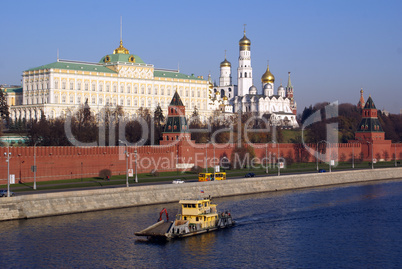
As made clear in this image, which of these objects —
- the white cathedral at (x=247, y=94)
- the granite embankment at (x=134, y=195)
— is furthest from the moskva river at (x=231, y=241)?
the white cathedral at (x=247, y=94)

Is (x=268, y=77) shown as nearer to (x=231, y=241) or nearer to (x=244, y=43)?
(x=244, y=43)

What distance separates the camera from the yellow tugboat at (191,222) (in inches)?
1405

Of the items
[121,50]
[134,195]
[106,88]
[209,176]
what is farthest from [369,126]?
[134,195]

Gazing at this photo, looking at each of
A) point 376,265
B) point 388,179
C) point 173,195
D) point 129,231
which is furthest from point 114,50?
point 376,265

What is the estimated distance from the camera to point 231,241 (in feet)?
118

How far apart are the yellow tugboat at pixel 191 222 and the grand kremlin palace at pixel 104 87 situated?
62.5 m

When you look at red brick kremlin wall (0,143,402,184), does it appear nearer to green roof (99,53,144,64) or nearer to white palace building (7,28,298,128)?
white palace building (7,28,298,128)

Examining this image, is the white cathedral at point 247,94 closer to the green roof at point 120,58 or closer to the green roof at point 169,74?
the green roof at point 169,74

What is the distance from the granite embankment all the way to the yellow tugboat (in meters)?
6.95

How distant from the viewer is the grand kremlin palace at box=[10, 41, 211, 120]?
10719 centimetres

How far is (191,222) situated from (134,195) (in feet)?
31.1

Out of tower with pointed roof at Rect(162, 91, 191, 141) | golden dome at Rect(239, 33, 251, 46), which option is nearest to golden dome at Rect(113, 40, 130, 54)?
golden dome at Rect(239, 33, 251, 46)

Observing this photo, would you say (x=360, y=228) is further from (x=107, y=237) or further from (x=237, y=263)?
(x=107, y=237)

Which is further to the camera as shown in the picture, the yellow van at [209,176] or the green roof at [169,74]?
the green roof at [169,74]
